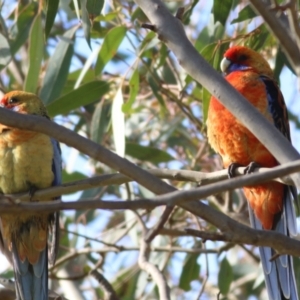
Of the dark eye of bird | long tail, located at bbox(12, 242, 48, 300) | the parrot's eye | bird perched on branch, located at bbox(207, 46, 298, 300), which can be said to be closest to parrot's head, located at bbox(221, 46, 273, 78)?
the dark eye of bird

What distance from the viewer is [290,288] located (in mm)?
2924

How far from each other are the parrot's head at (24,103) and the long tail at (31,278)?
0.71 metres

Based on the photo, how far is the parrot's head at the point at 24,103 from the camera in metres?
3.88

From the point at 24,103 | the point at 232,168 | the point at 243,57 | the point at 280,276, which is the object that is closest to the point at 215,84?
the point at 232,168

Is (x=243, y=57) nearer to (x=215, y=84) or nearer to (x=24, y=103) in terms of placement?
(x=24, y=103)

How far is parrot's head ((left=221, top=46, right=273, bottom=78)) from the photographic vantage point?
12.1ft

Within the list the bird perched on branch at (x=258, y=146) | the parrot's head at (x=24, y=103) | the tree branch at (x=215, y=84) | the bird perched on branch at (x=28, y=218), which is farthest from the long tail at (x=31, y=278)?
the tree branch at (x=215, y=84)

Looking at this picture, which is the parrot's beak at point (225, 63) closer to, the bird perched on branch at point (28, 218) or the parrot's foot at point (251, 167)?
the parrot's foot at point (251, 167)

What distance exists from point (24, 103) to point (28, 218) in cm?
62

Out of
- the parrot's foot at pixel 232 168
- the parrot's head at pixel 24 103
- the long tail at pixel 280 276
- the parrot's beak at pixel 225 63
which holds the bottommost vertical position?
the long tail at pixel 280 276

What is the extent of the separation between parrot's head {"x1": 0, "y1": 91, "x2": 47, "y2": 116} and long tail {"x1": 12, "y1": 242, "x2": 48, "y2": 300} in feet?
2.32

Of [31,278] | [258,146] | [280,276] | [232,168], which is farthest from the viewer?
[31,278]

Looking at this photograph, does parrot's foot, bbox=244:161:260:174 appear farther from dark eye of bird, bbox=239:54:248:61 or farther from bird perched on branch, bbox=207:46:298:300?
dark eye of bird, bbox=239:54:248:61

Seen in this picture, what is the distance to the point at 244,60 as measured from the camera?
3.72m
